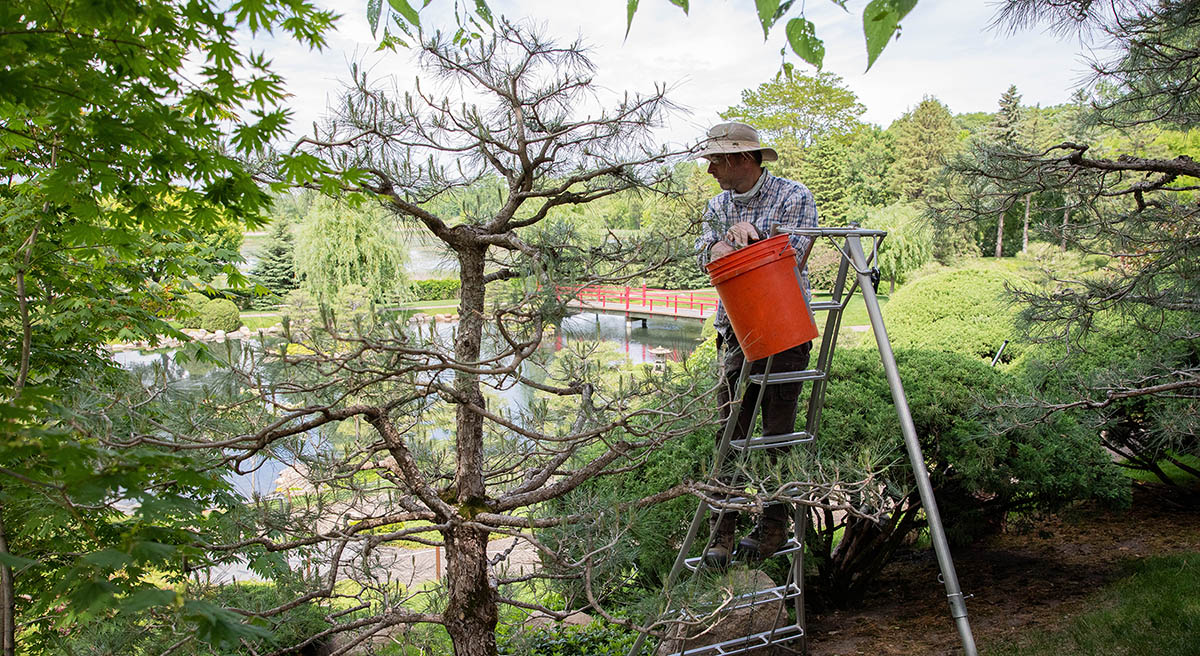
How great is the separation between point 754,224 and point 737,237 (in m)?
0.46

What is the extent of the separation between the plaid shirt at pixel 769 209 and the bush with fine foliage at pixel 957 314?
3.94 m

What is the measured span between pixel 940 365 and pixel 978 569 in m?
1.23

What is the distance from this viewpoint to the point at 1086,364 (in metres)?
4.89

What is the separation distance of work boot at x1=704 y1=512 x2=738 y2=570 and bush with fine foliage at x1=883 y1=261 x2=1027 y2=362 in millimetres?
4008

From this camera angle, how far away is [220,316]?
50.1ft

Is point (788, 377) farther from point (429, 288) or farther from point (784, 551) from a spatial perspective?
point (429, 288)

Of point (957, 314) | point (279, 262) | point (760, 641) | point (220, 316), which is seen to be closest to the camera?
point (760, 641)

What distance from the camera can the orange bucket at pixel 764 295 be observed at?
2385 mm

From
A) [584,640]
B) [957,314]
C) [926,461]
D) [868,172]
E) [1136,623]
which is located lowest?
[584,640]

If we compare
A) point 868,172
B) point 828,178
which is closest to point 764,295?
point 828,178

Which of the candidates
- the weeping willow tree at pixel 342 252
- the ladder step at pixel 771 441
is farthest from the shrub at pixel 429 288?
the weeping willow tree at pixel 342 252

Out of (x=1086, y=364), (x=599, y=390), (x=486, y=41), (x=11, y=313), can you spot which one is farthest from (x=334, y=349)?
(x=1086, y=364)

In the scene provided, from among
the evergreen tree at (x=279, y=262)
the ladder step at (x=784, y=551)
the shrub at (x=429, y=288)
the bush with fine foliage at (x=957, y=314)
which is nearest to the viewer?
the ladder step at (x=784, y=551)

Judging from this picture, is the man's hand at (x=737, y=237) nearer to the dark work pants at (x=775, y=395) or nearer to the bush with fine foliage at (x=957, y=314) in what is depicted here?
the dark work pants at (x=775, y=395)
